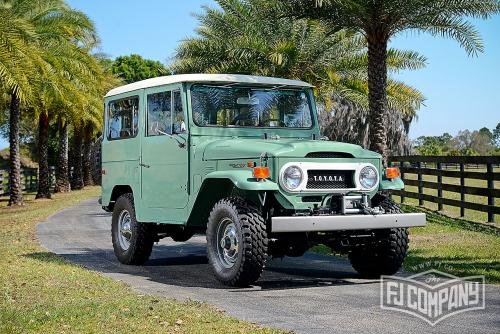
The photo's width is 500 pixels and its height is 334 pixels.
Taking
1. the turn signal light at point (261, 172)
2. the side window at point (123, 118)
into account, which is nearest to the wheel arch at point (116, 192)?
the side window at point (123, 118)

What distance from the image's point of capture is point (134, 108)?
1164 centimetres

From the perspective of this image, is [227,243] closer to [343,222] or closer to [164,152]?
[343,222]

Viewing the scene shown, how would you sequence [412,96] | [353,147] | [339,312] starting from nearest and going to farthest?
[339,312]
[353,147]
[412,96]

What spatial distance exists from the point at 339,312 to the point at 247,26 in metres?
21.4

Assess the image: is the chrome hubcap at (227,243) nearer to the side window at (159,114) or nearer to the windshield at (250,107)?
the windshield at (250,107)

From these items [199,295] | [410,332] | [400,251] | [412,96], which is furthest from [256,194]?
[412,96]

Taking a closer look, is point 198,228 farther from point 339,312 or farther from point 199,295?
point 339,312

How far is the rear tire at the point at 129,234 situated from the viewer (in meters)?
11.6

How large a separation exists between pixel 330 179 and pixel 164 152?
2438mm

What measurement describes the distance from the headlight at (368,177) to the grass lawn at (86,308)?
2.52 metres

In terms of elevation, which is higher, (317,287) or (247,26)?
(247,26)

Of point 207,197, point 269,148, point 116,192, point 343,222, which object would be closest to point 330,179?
point 343,222

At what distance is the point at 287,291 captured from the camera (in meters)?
9.16

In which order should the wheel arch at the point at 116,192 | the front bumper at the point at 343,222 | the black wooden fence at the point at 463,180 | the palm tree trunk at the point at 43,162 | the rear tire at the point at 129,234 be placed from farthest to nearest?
the palm tree trunk at the point at 43,162
the black wooden fence at the point at 463,180
the wheel arch at the point at 116,192
the rear tire at the point at 129,234
the front bumper at the point at 343,222
